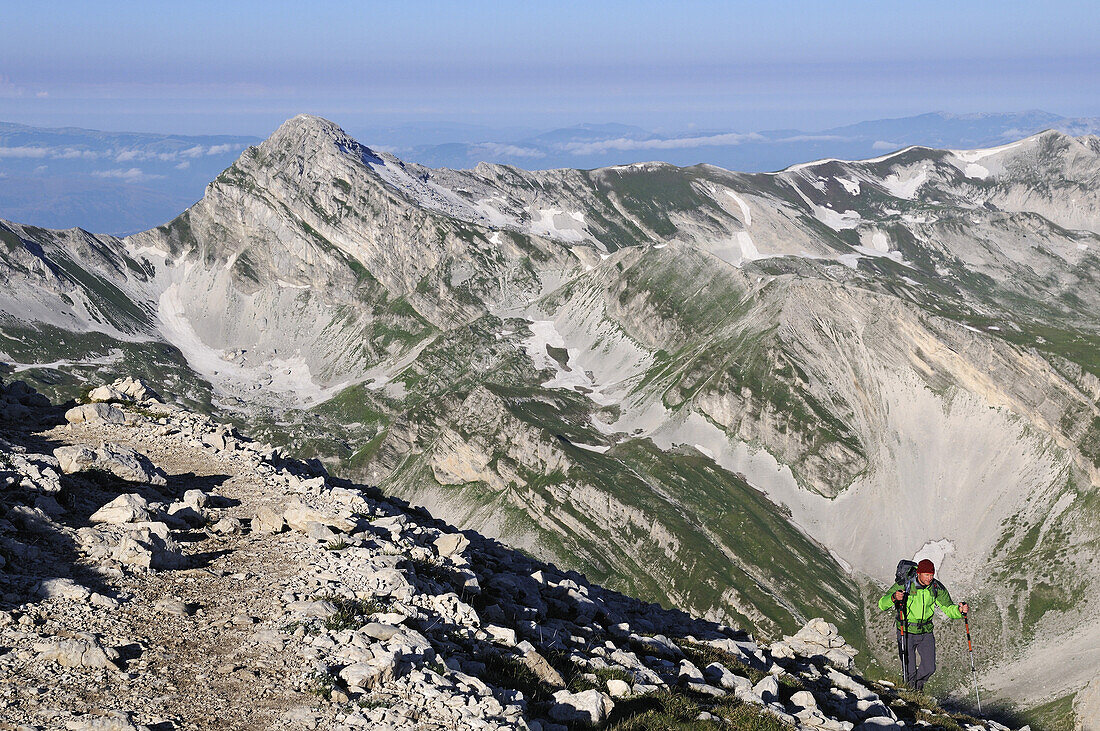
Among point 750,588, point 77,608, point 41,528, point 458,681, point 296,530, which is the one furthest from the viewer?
point 750,588

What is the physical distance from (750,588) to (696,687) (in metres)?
111

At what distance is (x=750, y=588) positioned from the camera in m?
126

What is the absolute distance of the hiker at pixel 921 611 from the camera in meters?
28.7

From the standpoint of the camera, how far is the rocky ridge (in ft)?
52.7

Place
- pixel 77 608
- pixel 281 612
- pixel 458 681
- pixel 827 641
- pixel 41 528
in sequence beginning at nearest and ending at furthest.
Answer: pixel 458 681, pixel 77 608, pixel 281 612, pixel 41 528, pixel 827 641

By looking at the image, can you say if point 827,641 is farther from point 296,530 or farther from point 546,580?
point 296,530

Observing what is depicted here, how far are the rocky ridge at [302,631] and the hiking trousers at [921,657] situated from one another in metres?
1.60

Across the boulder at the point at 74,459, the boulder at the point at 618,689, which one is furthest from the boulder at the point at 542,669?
the boulder at the point at 74,459

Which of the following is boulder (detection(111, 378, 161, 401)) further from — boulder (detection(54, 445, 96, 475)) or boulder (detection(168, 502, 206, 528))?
boulder (detection(168, 502, 206, 528))

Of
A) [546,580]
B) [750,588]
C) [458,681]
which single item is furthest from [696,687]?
[750,588]

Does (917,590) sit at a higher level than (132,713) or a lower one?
lower

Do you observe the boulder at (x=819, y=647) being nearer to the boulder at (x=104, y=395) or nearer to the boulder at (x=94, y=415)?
the boulder at (x=94, y=415)

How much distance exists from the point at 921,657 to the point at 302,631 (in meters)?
25.1

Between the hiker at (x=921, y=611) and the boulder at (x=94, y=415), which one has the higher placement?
the boulder at (x=94, y=415)
